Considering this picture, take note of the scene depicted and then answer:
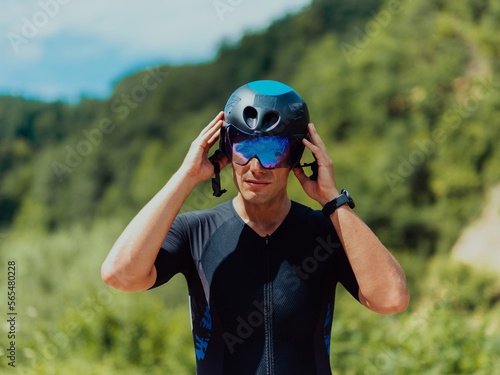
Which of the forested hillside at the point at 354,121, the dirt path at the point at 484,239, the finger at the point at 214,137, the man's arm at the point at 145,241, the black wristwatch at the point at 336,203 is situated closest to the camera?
the man's arm at the point at 145,241

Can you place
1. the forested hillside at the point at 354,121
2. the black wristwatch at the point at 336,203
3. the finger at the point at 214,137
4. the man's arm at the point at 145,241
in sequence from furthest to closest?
1. the forested hillside at the point at 354,121
2. the finger at the point at 214,137
3. the black wristwatch at the point at 336,203
4. the man's arm at the point at 145,241

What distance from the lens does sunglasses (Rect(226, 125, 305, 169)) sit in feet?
9.57

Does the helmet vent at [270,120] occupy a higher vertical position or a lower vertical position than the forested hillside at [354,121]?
lower

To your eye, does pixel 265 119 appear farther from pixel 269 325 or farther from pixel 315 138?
pixel 269 325

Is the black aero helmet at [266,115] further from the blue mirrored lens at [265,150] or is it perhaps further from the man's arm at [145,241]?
the man's arm at [145,241]

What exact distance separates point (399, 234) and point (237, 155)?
128ft

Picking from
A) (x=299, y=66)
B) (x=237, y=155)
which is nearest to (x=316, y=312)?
(x=237, y=155)

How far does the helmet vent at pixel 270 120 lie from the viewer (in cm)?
293

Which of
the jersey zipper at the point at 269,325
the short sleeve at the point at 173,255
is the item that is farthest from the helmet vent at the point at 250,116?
the jersey zipper at the point at 269,325

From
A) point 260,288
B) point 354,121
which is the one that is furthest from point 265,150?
point 354,121

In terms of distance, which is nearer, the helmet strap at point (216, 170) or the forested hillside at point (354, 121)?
the helmet strap at point (216, 170)

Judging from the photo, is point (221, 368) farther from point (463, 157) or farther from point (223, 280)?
point (463, 157)

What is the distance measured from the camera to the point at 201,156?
290cm

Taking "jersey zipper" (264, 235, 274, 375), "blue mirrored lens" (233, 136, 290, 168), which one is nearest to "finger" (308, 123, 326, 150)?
"blue mirrored lens" (233, 136, 290, 168)
